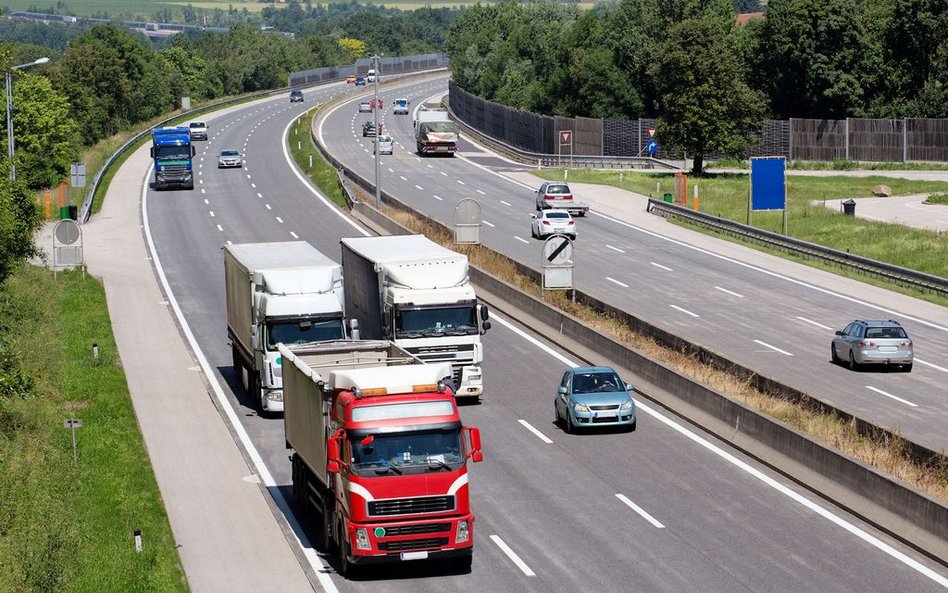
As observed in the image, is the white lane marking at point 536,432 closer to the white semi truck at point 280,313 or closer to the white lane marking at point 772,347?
the white semi truck at point 280,313

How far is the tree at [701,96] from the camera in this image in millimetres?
98875

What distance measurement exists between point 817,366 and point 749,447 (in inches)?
520

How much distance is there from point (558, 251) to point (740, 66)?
64.5 m

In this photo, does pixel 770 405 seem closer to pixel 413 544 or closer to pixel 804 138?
pixel 413 544

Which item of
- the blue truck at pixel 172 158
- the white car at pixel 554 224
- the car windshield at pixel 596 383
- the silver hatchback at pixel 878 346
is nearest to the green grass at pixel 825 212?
the white car at pixel 554 224

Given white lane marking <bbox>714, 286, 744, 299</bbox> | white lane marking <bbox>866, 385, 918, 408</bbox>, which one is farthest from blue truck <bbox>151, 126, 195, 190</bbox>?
white lane marking <bbox>866, 385, 918, 408</bbox>

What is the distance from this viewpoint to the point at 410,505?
22.1 metres

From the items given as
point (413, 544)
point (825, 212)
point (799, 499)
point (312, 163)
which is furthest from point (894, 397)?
point (312, 163)

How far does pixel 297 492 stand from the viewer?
2773 centimetres

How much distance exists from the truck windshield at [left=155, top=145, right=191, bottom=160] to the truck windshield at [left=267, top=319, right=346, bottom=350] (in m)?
54.4

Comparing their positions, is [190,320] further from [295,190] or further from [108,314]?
[295,190]

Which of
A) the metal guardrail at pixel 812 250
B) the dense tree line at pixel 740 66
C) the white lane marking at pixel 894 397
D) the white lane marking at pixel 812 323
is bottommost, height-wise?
the white lane marking at pixel 812 323

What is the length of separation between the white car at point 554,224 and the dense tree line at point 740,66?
105ft

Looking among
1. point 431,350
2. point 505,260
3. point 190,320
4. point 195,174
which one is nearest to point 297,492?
point 431,350
